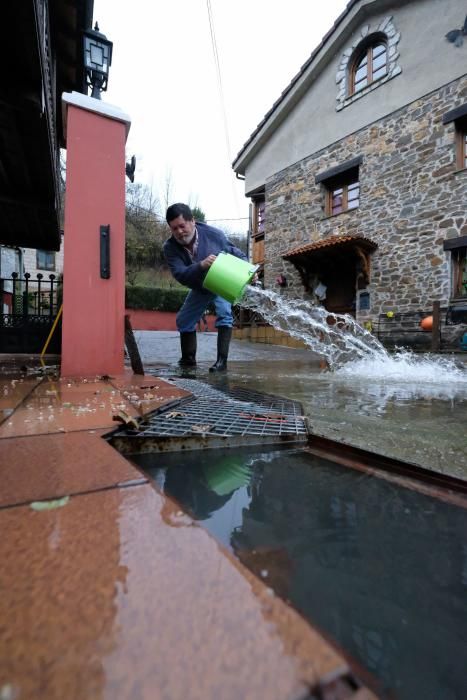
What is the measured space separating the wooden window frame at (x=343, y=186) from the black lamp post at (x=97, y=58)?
25.3 feet

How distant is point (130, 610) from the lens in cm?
39

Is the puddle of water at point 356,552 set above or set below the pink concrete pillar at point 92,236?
below

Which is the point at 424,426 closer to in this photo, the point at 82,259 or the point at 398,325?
the point at 82,259

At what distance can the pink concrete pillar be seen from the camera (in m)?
2.76

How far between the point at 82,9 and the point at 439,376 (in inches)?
200

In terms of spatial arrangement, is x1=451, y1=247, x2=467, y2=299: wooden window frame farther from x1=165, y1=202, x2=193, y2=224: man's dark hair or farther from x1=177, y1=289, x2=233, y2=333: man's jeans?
x1=165, y1=202, x2=193, y2=224: man's dark hair

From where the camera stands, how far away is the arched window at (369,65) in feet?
29.9

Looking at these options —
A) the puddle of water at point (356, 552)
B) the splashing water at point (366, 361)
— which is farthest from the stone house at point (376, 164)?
the puddle of water at point (356, 552)

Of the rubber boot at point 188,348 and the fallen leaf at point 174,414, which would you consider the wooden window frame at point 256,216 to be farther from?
the fallen leaf at point 174,414

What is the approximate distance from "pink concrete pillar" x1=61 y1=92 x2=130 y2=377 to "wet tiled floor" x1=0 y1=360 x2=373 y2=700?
2.19 meters

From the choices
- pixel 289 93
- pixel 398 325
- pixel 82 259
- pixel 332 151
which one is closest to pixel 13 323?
pixel 82 259

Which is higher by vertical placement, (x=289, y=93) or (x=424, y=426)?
(x=289, y=93)

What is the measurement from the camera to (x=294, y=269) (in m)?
11.2

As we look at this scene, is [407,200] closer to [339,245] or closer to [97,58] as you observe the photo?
[339,245]
